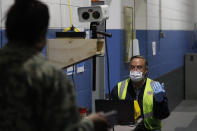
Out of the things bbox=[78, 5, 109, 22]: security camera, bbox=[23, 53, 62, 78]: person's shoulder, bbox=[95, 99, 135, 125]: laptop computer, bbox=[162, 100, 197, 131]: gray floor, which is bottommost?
bbox=[162, 100, 197, 131]: gray floor

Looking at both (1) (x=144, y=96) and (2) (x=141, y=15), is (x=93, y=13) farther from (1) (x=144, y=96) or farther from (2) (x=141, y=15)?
(2) (x=141, y=15)

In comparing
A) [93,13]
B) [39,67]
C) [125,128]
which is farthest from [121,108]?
[39,67]

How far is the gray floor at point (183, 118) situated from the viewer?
254 inches

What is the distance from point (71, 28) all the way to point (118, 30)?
4.57ft

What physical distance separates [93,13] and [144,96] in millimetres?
953

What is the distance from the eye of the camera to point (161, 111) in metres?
3.37

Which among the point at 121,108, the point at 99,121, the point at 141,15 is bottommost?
the point at 121,108

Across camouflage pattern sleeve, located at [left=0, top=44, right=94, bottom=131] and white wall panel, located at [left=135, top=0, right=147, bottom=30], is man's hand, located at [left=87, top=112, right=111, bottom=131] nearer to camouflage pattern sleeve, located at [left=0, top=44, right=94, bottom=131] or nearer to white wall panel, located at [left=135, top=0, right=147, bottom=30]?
camouflage pattern sleeve, located at [left=0, top=44, right=94, bottom=131]

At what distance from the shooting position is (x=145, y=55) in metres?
5.68

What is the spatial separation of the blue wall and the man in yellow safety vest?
18.1 inches

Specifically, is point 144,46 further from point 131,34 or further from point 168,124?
point 168,124

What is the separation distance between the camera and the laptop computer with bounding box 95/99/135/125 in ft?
9.77

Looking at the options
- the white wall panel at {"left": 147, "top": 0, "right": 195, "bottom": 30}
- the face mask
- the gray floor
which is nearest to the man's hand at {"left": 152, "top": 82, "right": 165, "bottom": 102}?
the face mask

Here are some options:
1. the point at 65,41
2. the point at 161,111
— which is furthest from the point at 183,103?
the point at 65,41
